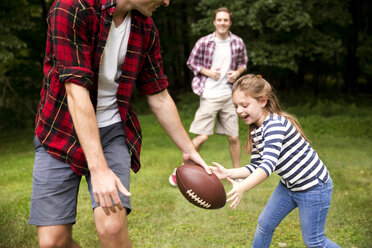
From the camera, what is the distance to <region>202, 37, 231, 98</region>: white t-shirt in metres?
6.80

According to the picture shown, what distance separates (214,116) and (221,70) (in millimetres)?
708

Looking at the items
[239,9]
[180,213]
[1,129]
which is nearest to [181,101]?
[239,9]

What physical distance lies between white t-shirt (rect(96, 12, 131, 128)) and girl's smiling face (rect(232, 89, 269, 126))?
0.85m

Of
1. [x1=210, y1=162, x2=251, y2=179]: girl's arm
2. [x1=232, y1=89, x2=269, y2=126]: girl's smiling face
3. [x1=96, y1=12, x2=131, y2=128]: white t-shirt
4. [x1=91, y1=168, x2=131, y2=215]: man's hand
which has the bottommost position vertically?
[x1=210, y1=162, x2=251, y2=179]: girl's arm

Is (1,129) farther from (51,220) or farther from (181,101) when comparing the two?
(51,220)

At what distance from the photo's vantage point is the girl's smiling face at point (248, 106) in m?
3.16

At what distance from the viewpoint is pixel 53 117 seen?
2.74 meters

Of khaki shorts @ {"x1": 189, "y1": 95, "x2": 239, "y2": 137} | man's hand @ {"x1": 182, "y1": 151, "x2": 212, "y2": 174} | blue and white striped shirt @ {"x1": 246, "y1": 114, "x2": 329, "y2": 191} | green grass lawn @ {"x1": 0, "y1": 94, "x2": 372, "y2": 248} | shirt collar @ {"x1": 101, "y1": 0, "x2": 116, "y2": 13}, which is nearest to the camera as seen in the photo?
shirt collar @ {"x1": 101, "y1": 0, "x2": 116, "y2": 13}

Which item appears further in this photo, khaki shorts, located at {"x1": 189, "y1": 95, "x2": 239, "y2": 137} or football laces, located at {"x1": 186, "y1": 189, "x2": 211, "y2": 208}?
khaki shorts, located at {"x1": 189, "y1": 95, "x2": 239, "y2": 137}

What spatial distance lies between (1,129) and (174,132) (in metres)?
13.4

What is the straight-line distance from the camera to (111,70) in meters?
2.78

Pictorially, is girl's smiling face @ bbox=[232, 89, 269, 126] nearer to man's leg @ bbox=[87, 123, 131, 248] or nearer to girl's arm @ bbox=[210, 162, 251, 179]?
girl's arm @ bbox=[210, 162, 251, 179]

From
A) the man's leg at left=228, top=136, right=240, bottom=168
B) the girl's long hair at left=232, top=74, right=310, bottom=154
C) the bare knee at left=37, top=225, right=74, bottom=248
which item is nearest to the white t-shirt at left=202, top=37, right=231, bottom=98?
the man's leg at left=228, top=136, right=240, bottom=168

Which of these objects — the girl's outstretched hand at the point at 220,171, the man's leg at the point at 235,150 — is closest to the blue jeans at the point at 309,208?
the girl's outstretched hand at the point at 220,171
